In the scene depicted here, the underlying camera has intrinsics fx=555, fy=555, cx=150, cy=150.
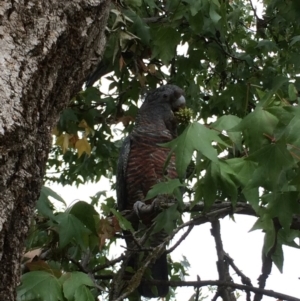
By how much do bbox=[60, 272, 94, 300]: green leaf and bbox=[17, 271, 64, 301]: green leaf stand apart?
0.07 ft

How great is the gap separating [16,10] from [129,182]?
9.29 feet

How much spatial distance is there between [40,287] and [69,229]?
11.2 inches

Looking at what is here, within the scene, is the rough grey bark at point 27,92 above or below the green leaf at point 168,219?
below

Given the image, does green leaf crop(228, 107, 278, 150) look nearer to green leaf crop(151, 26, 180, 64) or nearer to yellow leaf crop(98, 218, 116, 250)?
yellow leaf crop(98, 218, 116, 250)

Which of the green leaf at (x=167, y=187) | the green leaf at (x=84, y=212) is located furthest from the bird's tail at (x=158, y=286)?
the green leaf at (x=84, y=212)

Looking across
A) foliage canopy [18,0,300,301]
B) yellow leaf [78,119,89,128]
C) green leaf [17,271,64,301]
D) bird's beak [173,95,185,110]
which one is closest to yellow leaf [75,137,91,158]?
foliage canopy [18,0,300,301]

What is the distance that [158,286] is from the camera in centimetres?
290

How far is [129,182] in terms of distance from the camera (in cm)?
388

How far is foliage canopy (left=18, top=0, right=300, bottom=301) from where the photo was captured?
1518 millimetres

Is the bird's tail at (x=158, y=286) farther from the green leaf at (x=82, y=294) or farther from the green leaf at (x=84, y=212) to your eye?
the green leaf at (x=82, y=294)

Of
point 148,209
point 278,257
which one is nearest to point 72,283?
point 278,257

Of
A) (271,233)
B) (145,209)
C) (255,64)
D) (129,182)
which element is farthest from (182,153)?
(129,182)

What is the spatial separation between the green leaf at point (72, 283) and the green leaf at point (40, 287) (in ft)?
0.07

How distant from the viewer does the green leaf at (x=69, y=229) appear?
171 centimetres
